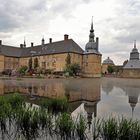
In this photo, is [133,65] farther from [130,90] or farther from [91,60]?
[130,90]

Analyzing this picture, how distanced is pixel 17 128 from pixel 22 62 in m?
79.3

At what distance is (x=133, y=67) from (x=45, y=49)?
104 feet

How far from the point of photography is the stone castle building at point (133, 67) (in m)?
73.6

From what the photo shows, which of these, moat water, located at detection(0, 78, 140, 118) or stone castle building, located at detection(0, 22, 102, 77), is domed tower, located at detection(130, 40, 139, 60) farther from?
moat water, located at detection(0, 78, 140, 118)

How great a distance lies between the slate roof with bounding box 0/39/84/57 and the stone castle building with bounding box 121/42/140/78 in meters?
17.7

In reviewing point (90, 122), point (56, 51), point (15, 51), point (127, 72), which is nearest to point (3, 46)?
point (15, 51)

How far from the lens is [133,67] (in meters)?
74.2

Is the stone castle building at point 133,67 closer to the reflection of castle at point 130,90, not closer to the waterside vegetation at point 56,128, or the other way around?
the reflection of castle at point 130,90

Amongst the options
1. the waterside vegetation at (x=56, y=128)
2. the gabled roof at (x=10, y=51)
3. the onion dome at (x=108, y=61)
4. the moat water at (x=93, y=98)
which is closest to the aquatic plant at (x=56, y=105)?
the moat water at (x=93, y=98)

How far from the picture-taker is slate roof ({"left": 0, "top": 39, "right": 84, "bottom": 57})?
68.6 m

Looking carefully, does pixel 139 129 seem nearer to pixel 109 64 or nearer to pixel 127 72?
pixel 127 72

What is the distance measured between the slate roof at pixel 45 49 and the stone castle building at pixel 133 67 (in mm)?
17749

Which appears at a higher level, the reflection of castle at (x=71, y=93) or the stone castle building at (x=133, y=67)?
the stone castle building at (x=133, y=67)

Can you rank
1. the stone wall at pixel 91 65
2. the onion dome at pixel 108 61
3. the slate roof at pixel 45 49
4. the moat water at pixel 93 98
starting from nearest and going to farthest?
the moat water at pixel 93 98 < the stone wall at pixel 91 65 < the slate roof at pixel 45 49 < the onion dome at pixel 108 61
